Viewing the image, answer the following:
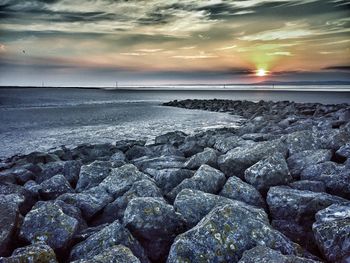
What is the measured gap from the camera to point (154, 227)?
4293 mm

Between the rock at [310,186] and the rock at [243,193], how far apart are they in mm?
816

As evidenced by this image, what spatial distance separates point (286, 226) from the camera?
4598 mm

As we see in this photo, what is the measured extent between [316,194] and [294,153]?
280 cm

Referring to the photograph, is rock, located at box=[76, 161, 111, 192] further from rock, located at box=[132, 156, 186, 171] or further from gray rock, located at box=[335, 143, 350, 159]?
gray rock, located at box=[335, 143, 350, 159]

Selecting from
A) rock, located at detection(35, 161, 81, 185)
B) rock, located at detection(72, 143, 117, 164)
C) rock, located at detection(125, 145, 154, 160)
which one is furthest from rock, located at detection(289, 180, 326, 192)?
rock, located at detection(72, 143, 117, 164)

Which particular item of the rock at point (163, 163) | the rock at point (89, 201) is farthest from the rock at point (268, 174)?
the rock at point (89, 201)

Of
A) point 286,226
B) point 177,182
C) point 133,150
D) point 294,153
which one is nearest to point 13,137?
point 133,150

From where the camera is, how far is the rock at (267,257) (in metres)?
3.06

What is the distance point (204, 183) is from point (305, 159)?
270 centimetres

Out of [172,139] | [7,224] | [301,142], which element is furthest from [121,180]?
[172,139]

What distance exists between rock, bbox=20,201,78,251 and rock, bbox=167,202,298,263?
169cm

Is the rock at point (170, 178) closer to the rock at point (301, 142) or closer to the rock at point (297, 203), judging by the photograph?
the rock at point (297, 203)

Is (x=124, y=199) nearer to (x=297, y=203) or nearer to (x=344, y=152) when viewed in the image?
(x=297, y=203)

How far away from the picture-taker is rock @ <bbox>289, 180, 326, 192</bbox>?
546 centimetres
